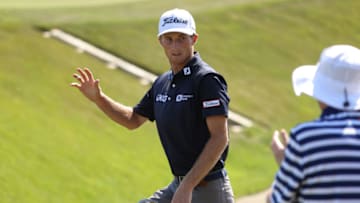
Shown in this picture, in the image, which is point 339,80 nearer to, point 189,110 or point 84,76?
point 189,110

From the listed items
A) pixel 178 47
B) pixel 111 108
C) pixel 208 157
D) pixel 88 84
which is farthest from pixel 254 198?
pixel 208 157

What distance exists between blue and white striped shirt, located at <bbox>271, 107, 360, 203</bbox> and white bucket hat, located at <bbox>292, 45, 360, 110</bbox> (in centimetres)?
8

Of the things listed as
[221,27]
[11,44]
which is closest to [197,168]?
[11,44]

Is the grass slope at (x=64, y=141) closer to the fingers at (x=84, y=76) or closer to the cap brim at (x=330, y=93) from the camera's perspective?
the fingers at (x=84, y=76)

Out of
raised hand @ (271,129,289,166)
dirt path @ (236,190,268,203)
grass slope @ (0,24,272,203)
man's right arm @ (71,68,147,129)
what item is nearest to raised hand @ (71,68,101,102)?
man's right arm @ (71,68,147,129)

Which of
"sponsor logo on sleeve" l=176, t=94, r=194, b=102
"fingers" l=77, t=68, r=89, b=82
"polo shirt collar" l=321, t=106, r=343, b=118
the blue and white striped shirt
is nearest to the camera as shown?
the blue and white striped shirt

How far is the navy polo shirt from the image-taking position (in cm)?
512

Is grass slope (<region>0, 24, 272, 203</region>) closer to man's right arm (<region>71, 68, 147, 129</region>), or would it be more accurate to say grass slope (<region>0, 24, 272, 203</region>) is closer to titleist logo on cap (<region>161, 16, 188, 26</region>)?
man's right arm (<region>71, 68, 147, 129</region>)

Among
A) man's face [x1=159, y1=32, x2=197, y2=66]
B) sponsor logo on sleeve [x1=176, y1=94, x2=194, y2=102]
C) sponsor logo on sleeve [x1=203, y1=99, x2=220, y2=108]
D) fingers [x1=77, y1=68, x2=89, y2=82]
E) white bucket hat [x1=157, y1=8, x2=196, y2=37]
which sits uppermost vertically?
fingers [x1=77, y1=68, x2=89, y2=82]

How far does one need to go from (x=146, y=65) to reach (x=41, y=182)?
5750 mm

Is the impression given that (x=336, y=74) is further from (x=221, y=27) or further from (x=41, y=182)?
(x=221, y=27)

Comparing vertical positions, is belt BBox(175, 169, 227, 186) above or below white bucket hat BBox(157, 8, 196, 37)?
below

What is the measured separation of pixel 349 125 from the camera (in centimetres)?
363

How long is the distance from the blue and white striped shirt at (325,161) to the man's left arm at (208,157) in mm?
1401
